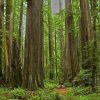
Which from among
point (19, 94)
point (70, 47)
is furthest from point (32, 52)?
point (70, 47)

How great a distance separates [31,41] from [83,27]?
3.22 metres

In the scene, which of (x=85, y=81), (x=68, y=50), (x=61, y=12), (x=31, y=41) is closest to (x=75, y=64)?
(x=68, y=50)

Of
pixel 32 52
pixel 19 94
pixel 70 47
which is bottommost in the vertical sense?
pixel 19 94

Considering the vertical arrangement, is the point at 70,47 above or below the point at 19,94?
above

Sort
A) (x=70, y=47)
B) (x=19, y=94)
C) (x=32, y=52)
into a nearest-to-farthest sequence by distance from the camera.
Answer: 1. (x=19, y=94)
2. (x=32, y=52)
3. (x=70, y=47)

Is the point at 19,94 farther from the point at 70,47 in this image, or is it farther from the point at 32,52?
the point at 70,47

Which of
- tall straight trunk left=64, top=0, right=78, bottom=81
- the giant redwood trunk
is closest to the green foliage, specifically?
the giant redwood trunk

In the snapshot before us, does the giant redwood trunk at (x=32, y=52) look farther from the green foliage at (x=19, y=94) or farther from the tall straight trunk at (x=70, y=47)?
the tall straight trunk at (x=70, y=47)

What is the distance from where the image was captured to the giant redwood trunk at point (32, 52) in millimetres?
13203

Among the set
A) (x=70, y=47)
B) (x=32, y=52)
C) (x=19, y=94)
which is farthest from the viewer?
(x=70, y=47)

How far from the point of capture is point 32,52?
13500mm

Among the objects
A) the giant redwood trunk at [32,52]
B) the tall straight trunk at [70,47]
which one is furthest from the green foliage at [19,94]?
the tall straight trunk at [70,47]

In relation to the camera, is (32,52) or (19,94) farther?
(32,52)

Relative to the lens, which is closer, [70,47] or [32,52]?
[32,52]
